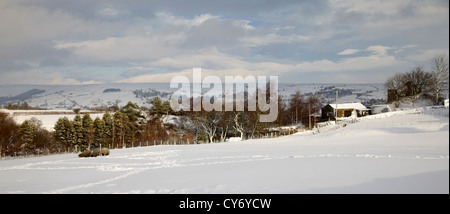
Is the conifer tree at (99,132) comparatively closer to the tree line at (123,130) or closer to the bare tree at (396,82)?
the tree line at (123,130)

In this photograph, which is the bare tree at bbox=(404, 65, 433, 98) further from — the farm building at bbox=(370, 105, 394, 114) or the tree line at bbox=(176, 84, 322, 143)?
the tree line at bbox=(176, 84, 322, 143)

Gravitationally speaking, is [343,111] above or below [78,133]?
above

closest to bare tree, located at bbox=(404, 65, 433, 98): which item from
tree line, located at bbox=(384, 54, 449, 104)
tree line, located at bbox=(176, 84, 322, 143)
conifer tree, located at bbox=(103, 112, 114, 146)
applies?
tree line, located at bbox=(384, 54, 449, 104)

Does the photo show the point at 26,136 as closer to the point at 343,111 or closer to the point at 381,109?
the point at 343,111

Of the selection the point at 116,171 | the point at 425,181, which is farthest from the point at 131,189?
the point at 425,181

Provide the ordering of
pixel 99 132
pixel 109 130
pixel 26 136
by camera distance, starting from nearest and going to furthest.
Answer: pixel 26 136 < pixel 99 132 < pixel 109 130

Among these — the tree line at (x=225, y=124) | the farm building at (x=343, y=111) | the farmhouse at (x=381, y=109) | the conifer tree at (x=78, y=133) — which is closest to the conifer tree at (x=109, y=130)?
the conifer tree at (x=78, y=133)

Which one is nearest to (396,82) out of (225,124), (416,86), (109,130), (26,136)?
(416,86)

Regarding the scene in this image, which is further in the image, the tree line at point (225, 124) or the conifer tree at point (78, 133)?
the tree line at point (225, 124)

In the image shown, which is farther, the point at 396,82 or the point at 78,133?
the point at 396,82

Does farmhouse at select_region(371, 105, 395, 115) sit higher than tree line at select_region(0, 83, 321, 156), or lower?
higher

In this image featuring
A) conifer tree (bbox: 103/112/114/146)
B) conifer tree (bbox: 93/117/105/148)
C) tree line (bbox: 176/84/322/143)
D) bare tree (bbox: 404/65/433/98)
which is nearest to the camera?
conifer tree (bbox: 93/117/105/148)

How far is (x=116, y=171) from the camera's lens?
15.1 meters
